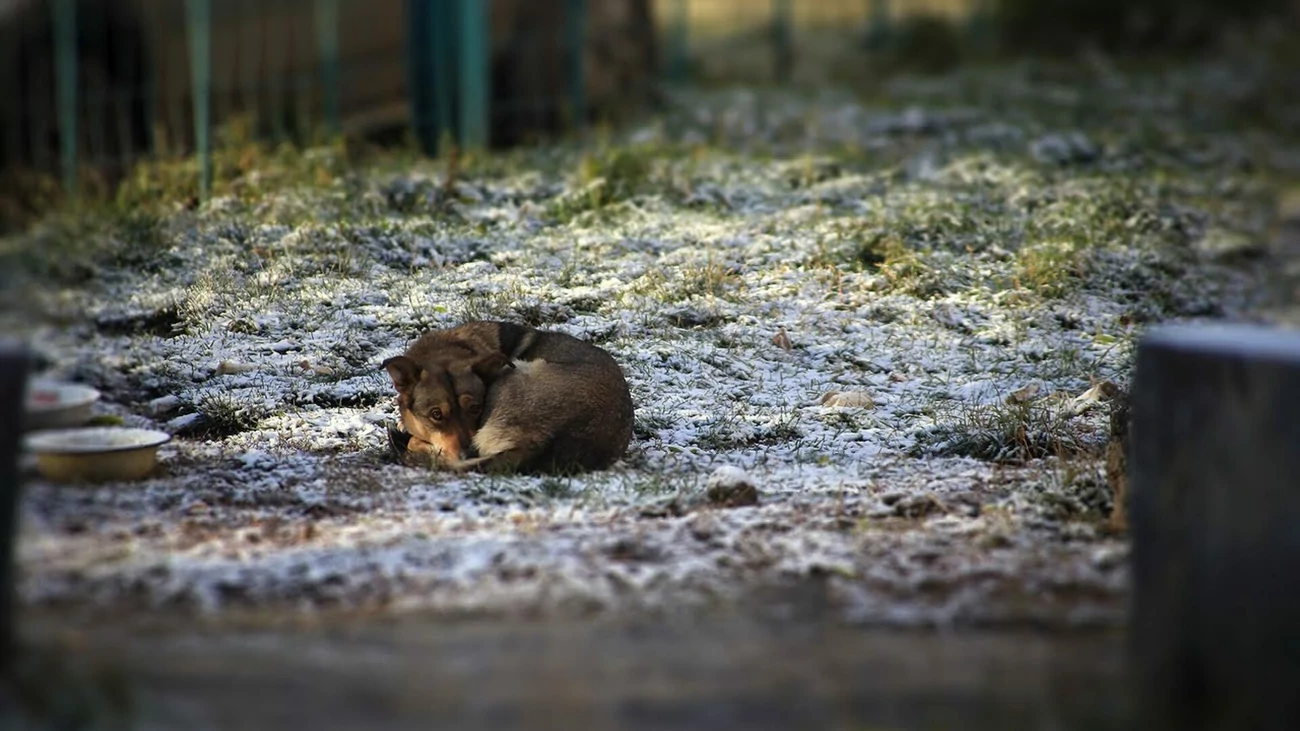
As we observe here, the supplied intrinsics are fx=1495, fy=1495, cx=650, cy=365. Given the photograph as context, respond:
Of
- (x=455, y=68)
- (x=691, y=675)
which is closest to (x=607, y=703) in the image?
(x=691, y=675)

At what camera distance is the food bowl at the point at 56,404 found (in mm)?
4035

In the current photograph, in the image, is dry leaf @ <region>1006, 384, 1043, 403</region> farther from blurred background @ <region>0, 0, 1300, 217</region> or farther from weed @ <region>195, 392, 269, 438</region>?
blurred background @ <region>0, 0, 1300, 217</region>

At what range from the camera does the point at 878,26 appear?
19094mm

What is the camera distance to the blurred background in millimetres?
9445

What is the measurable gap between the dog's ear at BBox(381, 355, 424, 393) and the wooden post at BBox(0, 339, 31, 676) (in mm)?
2189

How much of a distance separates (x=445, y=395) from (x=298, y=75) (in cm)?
588

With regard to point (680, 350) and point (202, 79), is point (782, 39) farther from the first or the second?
point (680, 350)

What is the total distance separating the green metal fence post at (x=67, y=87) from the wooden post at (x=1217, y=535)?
7.43 meters

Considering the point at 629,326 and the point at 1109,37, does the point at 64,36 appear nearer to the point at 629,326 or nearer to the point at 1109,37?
the point at 629,326

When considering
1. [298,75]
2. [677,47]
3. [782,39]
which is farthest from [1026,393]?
[782,39]

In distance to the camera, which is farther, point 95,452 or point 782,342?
point 782,342

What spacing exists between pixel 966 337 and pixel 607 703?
453cm

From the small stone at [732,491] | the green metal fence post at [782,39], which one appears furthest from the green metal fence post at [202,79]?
the green metal fence post at [782,39]

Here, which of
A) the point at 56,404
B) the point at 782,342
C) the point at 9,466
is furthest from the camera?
the point at 782,342
